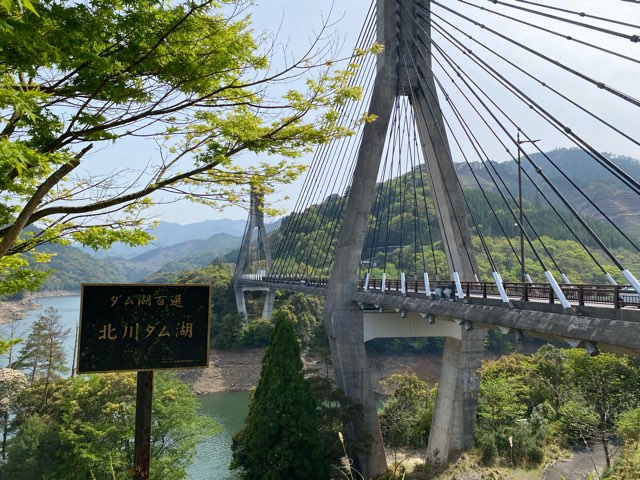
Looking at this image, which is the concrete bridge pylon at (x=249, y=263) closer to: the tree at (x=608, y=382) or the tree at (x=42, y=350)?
the tree at (x=42, y=350)

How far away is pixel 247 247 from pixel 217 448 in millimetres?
38791

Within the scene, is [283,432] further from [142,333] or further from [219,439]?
[219,439]

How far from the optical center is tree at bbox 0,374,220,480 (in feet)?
54.3

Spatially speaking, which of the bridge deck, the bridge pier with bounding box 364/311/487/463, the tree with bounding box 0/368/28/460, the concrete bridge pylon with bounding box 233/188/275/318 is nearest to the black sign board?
the bridge deck

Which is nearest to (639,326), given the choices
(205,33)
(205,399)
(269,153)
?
(269,153)

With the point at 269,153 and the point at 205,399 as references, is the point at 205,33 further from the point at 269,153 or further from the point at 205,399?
the point at 205,399

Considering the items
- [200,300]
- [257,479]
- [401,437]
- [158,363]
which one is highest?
[200,300]

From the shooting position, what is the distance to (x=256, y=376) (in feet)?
153

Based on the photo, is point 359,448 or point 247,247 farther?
point 247,247

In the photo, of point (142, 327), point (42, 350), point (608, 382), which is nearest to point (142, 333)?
point (142, 327)

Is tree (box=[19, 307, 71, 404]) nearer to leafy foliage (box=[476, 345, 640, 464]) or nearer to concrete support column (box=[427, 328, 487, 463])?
concrete support column (box=[427, 328, 487, 463])

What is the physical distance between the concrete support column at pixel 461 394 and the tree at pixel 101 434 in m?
10.2

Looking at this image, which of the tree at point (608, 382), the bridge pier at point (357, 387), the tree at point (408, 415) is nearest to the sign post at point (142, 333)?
the bridge pier at point (357, 387)

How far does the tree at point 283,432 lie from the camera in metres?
14.6
